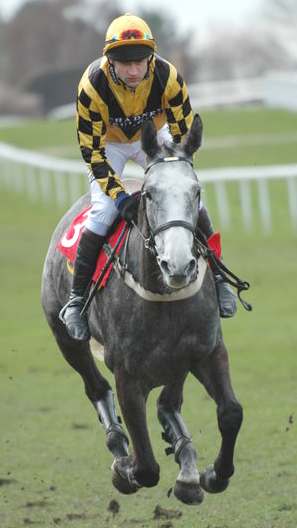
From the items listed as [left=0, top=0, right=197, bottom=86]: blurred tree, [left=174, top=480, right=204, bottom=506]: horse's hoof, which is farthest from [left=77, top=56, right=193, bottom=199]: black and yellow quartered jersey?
[left=0, top=0, right=197, bottom=86]: blurred tree

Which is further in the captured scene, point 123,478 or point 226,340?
point 226,340

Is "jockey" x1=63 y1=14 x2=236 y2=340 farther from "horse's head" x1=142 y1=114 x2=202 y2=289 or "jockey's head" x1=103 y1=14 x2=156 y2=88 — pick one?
"horse's head" x1=142 y1=114 x2=202 y2=289

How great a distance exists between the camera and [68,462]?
346 inches

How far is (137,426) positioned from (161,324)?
585 mm

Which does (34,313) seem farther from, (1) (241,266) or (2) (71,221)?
(2) (71,221)

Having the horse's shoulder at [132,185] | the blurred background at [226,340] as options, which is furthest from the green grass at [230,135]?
the horse's shoulder at [132,185]

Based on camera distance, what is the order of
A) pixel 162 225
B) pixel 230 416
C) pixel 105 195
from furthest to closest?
pixel 105 195
pixel 230 416
pixel 162 225

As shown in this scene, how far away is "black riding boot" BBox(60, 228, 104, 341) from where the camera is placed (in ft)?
23.8

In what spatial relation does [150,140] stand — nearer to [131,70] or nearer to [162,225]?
[131,70]

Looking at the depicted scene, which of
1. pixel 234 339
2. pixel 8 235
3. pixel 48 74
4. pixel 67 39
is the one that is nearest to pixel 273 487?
pixel 234 339

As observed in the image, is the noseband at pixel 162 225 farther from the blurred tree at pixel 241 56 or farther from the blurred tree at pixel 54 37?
the blurred tree at pixel 241 56

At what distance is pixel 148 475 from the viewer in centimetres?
697

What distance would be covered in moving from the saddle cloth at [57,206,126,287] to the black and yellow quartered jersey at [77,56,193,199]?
27 cm

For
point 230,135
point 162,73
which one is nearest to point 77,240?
point 162,73
